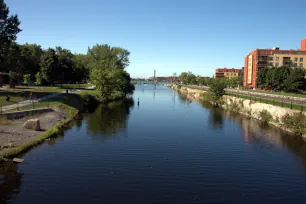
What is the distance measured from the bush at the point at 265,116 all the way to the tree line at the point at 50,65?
4122cm

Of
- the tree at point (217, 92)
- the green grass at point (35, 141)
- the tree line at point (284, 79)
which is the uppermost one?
the tree line at point (284, 79)

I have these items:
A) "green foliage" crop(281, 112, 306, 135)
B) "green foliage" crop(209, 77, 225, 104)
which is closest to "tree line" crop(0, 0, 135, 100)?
"green foliage" crop(209, 77, 225, 104)

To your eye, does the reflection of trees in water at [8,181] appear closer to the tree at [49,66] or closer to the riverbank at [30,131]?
the riverbank at [30,131]

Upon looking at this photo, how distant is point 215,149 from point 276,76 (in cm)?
7169

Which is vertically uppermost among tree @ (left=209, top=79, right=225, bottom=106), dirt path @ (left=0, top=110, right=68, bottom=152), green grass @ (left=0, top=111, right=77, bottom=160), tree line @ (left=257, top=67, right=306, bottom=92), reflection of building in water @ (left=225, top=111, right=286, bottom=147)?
tree line @ (left=257, top=67, right=306, bottom=92)

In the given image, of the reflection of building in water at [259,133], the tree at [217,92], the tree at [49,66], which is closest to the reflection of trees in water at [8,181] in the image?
the reflection of building in water at [259,133]

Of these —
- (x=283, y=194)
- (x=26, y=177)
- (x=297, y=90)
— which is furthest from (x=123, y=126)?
(x=297, y=90)

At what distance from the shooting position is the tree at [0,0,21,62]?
168 feet

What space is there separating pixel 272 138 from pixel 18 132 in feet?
99.0

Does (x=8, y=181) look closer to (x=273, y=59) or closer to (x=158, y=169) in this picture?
(x=158, y=169)

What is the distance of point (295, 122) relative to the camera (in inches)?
1486

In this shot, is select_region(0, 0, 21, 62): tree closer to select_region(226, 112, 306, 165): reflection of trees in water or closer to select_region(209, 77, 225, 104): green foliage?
select_region(226, 112, 306, 165): reflection of trees in water

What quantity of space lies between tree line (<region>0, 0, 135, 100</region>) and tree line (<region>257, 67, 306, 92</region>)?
164 ft

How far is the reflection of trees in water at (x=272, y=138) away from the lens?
30666mm
